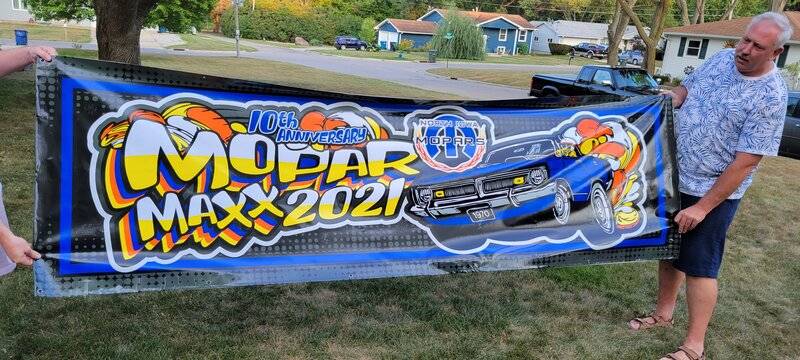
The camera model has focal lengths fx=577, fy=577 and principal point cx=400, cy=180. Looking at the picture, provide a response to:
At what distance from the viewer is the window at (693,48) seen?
34103 millimetres

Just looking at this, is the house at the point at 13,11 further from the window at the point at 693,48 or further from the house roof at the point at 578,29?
the house roof at the point at 578,29

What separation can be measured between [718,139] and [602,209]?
768 mm

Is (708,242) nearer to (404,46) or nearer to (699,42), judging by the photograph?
(699,42)

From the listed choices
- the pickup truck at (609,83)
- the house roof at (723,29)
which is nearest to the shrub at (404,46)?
the house roof at (723,29)

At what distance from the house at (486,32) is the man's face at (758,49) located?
55.6 m

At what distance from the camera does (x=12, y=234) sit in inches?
88.2

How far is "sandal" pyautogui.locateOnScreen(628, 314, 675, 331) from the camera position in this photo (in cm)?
377

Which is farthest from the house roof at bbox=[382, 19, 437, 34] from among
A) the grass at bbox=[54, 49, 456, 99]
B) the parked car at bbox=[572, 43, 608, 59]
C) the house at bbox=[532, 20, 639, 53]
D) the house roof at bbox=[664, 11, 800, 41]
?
the grass at bbox=[54, 49, 456, 99]

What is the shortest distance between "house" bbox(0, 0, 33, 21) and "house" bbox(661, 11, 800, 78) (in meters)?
48.1

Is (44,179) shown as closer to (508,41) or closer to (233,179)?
(233,179)

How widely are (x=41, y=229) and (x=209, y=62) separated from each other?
24696mm

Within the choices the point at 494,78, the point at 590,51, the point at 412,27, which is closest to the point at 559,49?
the point at 590,51

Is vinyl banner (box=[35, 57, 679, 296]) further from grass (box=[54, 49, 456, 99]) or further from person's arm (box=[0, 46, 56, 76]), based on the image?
grass (box=[54, 49, 456, 99])

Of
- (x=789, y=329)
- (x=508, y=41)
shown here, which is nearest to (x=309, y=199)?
(x=789, y=329)
